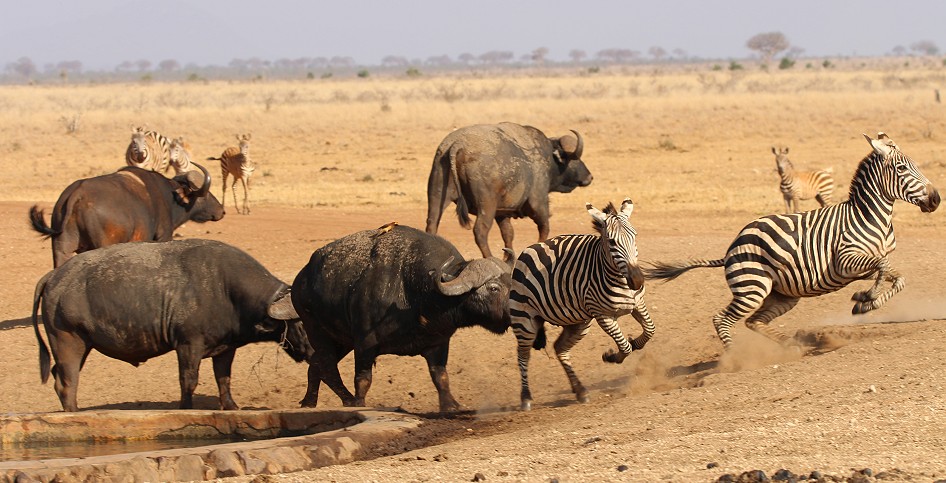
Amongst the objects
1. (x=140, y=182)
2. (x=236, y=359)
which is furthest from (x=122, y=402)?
(x=140, y=182)

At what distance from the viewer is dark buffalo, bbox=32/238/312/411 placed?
10.1 m

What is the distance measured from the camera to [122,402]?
37.6 feet

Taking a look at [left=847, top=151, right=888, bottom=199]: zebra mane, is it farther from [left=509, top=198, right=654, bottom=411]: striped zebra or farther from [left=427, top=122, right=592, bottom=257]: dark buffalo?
[left=427, top=122, right=592, bottom=257]: dark buffalo

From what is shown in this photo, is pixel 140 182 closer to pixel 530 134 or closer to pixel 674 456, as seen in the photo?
pixel 530 134

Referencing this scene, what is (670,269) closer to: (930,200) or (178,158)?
(930,200)

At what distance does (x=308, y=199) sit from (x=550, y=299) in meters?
14.7

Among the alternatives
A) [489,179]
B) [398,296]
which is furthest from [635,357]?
[489,179]

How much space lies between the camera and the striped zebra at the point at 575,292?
9492 mm

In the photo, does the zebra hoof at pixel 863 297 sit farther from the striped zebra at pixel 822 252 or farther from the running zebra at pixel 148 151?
the running zebra at pixel 148 151

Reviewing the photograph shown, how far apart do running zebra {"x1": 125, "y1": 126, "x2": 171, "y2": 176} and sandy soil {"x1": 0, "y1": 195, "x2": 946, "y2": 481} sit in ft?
14.9

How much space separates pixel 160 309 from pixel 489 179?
17.7 feet

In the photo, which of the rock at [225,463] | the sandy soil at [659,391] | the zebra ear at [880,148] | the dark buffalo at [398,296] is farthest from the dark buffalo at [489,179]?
the rock at [225,463]

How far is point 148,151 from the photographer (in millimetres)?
22594

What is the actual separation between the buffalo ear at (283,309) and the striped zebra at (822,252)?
3426mm
